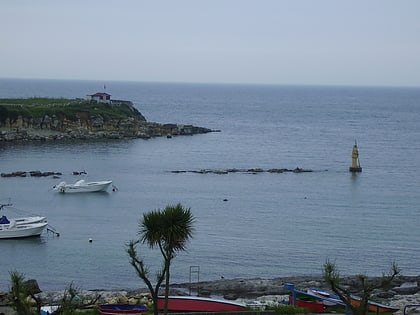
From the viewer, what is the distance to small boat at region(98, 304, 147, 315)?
26.3m

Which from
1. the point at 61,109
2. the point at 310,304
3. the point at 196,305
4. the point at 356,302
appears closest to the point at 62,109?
the point at 61,109

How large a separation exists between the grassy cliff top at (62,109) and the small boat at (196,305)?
77.6m

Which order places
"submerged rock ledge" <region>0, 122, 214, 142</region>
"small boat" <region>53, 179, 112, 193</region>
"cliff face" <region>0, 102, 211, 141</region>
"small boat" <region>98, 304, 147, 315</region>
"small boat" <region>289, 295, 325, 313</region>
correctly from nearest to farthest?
1. "small boat" <region>98, 304, 147, 315</region>
2. "small boat" <region>289, 295, 325, 313</region>
3. "small boat" <region>53, 179, 112, 193</region>
4. "submerged rock ledge" <region>0, 122, 214, 142</region>
5. "cliff face" <region>0, 102, 211, 141</region>

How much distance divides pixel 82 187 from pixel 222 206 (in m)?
13.3

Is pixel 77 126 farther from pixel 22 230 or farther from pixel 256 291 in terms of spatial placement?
pixel 256 291

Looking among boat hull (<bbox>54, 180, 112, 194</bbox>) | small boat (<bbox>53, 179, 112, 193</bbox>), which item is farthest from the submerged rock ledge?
boat hull (<bbox>54, 180, 112, 194</bbox>)

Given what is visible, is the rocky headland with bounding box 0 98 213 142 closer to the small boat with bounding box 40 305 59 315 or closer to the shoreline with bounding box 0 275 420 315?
the shoreline with bounding box 0 275 420 315

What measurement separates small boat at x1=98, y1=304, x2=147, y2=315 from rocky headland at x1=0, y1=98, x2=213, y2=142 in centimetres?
7258

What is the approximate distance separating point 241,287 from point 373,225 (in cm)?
1931

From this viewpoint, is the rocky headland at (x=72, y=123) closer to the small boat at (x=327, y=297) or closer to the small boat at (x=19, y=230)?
the small boat at (x=19, y=230)

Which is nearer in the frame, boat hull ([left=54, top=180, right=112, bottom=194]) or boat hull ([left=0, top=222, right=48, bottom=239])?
boat hull ([left=0, top=222, right=48, bottom=239])

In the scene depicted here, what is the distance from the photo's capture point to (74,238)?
47.1m

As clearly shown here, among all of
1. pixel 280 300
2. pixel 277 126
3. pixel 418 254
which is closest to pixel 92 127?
pixel 277 126

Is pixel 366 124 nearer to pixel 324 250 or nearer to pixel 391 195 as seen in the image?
pixel 391 195
